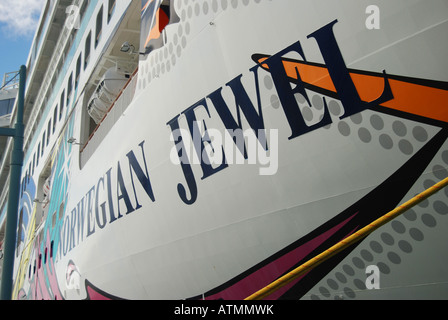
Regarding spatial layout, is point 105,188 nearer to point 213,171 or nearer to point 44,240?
point 213,171

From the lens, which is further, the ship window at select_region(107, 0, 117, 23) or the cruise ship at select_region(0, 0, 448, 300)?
the ship window at select_region(107, 0, 117, 23)

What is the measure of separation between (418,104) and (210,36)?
→ 7.20ft

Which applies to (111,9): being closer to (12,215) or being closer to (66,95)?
(66,95)

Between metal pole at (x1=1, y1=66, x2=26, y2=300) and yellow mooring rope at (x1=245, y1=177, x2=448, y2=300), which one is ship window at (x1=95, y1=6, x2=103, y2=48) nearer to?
metal pole at (x1=1, y1=66, x2=26, y2=300)

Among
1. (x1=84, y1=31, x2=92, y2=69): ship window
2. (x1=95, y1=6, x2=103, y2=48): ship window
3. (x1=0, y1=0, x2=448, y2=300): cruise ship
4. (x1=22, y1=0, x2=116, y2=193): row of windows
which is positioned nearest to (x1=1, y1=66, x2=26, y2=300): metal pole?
(x1=0, y1=0, x2=448, y2=300): cruise ship

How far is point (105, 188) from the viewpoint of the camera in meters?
6.78

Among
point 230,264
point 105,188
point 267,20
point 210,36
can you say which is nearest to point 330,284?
point 230,264

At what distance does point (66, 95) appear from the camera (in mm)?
12203

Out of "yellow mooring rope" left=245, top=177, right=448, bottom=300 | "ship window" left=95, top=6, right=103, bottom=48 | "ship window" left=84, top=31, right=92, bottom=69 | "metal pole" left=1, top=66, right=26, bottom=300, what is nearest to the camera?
"yellow mooring rope" left=245, top=177, right=448, bottom=300

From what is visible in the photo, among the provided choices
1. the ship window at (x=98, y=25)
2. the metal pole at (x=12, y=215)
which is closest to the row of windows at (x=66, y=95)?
the ship window at (x=98, y=25)

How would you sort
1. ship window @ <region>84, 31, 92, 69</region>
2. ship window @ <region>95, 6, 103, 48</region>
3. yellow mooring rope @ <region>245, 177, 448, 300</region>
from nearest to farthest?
yellow mooring rope @ <region>245, 177, 448, 300</region> → ship window @ <region>95, 6, 103, 48</region> → ship window @ <region>84, 31, 92, 69</region>

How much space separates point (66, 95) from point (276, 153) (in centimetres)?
959

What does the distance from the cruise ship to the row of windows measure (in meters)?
3.32

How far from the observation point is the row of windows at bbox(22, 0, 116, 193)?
9633mm
